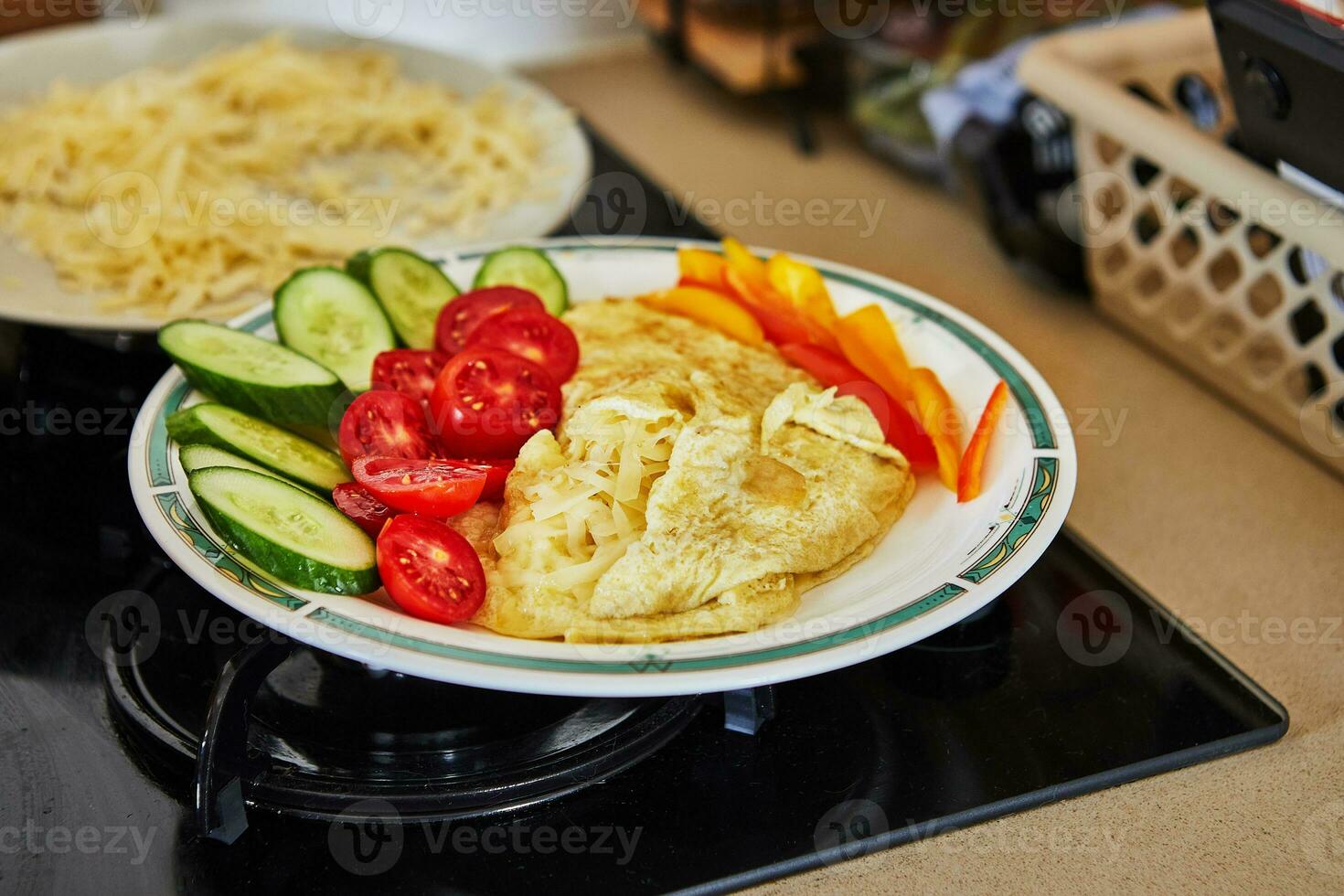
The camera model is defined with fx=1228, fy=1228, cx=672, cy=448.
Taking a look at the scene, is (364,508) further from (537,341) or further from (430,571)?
(537,341)

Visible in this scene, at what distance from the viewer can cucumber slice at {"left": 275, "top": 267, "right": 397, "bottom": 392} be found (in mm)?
1398

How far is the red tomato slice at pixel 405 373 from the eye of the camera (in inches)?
51.4

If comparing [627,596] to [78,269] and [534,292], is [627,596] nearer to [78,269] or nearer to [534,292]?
[534,292]

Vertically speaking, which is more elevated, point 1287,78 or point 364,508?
point 1287,78

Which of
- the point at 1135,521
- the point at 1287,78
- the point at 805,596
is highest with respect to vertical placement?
the point at 1287,78

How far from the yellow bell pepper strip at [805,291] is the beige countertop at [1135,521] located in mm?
427

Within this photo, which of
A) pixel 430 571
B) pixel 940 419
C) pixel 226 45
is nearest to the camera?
pixel 430 571

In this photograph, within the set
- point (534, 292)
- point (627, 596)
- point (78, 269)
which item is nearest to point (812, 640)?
point (627, 596)

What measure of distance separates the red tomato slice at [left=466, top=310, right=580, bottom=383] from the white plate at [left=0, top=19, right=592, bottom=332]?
0.54m

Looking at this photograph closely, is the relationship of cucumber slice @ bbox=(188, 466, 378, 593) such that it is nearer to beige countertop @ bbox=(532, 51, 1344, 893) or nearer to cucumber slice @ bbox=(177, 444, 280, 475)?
cucumber slice @ bbox=(177, 444, 280, 475)

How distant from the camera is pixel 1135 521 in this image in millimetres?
1555

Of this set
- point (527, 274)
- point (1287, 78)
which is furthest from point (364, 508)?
point (1287, 78)

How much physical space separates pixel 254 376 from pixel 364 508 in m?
0.24

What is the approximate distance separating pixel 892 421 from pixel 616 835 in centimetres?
51
